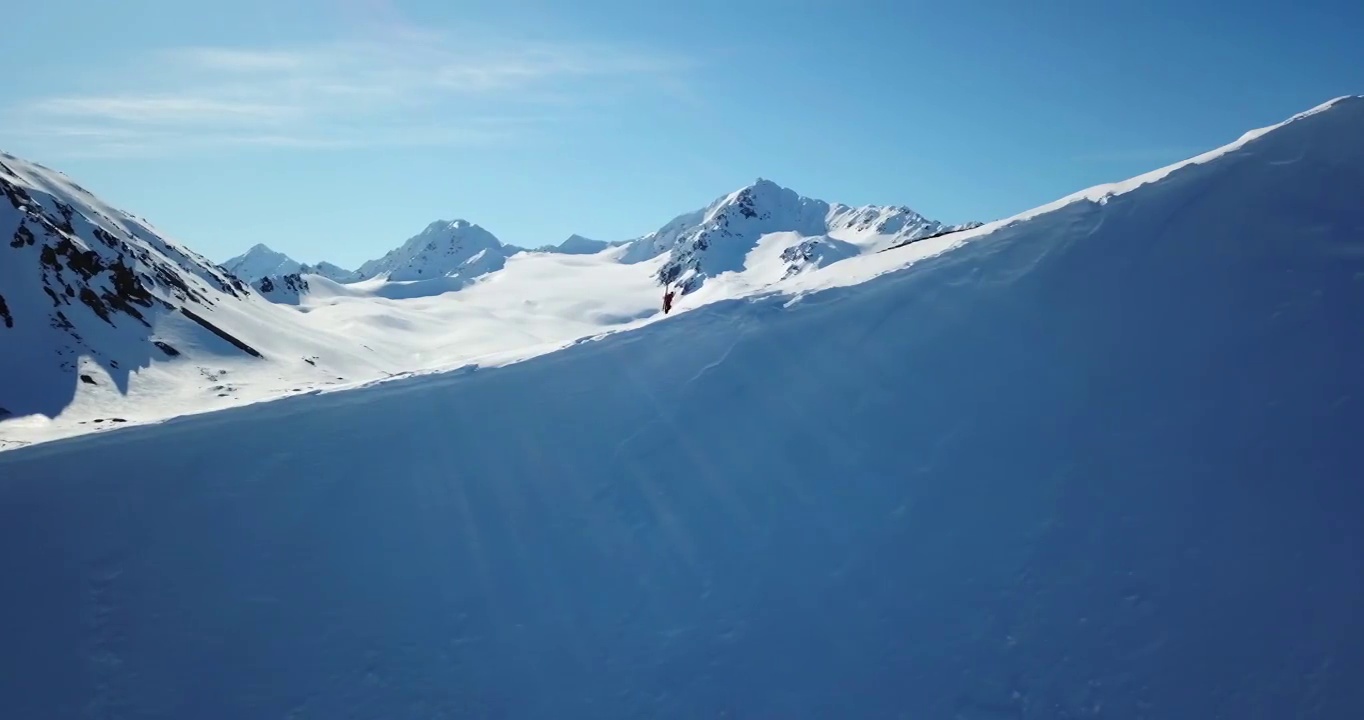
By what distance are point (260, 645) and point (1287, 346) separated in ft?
35.2

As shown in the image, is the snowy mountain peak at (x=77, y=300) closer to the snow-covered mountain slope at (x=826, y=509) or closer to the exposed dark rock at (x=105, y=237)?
the exposed dark rock at (x=105, y=237)

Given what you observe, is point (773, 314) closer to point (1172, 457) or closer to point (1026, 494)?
point (1026, 494)

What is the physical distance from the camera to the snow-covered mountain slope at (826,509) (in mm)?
6645

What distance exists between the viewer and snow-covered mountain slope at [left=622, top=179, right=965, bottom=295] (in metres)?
136

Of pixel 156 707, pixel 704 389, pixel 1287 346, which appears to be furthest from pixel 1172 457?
pixel 156 707

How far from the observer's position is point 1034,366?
9352 millimetres

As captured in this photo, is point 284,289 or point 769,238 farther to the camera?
point 769,238

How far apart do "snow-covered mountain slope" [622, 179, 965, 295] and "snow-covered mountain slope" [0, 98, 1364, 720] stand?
11577cm

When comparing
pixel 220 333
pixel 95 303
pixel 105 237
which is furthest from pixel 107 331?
pixel 105 237

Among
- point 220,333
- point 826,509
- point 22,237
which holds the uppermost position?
point 22,237

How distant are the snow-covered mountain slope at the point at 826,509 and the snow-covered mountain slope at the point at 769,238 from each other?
116 m

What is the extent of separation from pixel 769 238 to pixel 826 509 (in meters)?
170

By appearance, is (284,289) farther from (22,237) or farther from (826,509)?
(826,509)

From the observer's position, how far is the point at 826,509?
27.6ft
